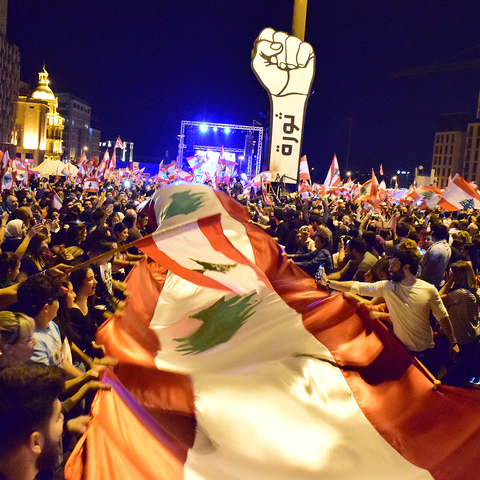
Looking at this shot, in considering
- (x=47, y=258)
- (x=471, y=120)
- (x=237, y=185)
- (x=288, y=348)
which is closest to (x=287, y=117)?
(x=237, y=185)

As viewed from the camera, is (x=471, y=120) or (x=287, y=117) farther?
(x=471, y=120)

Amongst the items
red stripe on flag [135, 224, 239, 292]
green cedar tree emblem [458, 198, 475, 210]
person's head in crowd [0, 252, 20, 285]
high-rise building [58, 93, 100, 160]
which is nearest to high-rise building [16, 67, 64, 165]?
high-rise building [58, 93, 100, 160]

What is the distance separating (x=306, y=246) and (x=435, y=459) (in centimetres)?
535

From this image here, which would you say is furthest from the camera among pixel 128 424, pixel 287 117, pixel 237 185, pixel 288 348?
pixel 237 185

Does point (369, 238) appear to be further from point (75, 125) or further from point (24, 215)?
point (75, 125)

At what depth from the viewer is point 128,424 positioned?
9.53ft

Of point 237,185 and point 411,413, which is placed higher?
point 237,185

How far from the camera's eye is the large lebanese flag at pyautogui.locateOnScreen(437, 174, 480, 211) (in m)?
12.3

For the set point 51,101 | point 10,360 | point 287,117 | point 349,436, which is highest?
point 51,101

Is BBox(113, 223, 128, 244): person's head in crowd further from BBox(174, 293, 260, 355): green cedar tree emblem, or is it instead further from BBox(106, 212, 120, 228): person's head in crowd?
BBox(174, 293, 260, 355): green cedar tree emblem

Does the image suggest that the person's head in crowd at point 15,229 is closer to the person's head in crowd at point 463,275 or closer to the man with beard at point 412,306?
the man with beard at point 412,306

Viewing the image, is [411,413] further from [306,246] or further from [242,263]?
[306,246]

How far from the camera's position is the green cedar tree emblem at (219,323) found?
15.9ft

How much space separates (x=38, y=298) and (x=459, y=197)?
448 inches
